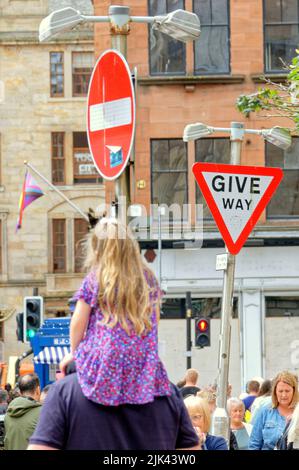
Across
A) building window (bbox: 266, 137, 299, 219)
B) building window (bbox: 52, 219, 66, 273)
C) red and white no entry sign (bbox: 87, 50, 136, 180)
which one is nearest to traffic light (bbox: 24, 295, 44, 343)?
building window (bbox: 266, 137, 299, 219)

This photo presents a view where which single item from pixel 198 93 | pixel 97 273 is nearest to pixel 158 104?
pixel 198 93

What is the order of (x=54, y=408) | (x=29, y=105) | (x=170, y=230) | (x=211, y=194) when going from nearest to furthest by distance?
(x=54, y=408)
(x=211, y=194)
(x=170, y=230)
(x=29, y=105)

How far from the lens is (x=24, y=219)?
198 feet

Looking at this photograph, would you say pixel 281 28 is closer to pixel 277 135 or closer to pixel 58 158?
pixel 277 135

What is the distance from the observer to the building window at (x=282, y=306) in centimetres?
3384

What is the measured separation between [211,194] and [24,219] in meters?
50.1

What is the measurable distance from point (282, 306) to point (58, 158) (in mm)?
27909

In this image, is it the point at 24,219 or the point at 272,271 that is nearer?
the point at 272,271

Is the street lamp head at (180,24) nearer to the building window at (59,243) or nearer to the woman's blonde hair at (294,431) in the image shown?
the woman's blonde hair at (294,431)

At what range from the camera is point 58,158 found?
198 feet

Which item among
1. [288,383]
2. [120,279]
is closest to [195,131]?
[288,383]

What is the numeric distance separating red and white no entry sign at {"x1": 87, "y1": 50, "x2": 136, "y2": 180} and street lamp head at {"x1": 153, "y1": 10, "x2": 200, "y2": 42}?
3.57 meters

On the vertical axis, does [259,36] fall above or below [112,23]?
above
